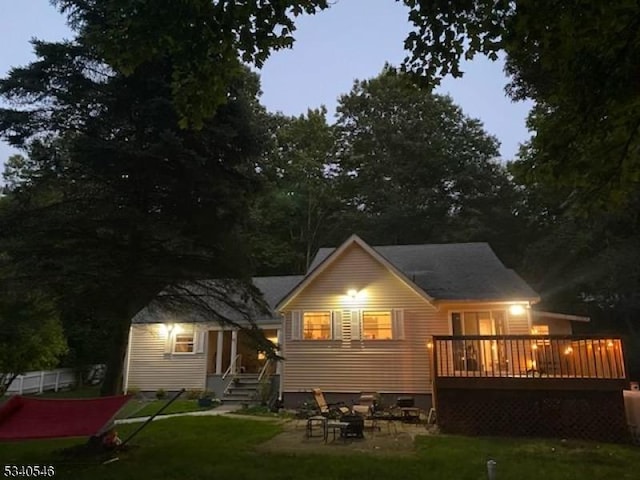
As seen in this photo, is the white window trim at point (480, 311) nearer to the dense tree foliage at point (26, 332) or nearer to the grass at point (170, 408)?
the grass at point (170, 408)

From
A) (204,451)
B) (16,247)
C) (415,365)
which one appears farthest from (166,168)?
(415,365)

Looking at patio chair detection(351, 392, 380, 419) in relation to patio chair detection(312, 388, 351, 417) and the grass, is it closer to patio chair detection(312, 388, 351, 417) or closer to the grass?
patio chair detection(312, 388, 351, 417)

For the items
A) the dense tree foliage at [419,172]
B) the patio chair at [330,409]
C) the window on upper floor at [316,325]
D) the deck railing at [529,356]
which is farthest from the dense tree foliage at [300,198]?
the deck railing at [529,356]

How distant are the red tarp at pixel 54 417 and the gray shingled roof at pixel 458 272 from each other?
9.26 m

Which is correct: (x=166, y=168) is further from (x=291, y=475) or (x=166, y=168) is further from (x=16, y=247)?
(x=291, y=475)

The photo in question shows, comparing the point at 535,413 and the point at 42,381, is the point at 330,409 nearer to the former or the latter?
the point at 535,413

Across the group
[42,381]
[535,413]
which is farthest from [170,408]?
[535,413]

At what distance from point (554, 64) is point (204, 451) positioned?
8208mm

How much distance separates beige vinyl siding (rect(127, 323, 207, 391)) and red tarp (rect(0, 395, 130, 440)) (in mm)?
10545

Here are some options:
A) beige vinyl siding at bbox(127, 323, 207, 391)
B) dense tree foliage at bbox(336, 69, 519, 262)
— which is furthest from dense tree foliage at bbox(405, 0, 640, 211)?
dense tree foliage at bbox(336, 69, 519, 262)

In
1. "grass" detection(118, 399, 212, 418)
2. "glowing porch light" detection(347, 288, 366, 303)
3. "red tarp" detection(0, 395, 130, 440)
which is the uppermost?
"glowing porch light" detection(347, 288, 366, 303)

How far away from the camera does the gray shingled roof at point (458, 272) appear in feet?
47.2

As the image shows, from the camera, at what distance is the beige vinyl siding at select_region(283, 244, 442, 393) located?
14.5 meters

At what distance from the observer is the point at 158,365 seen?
18062mm
